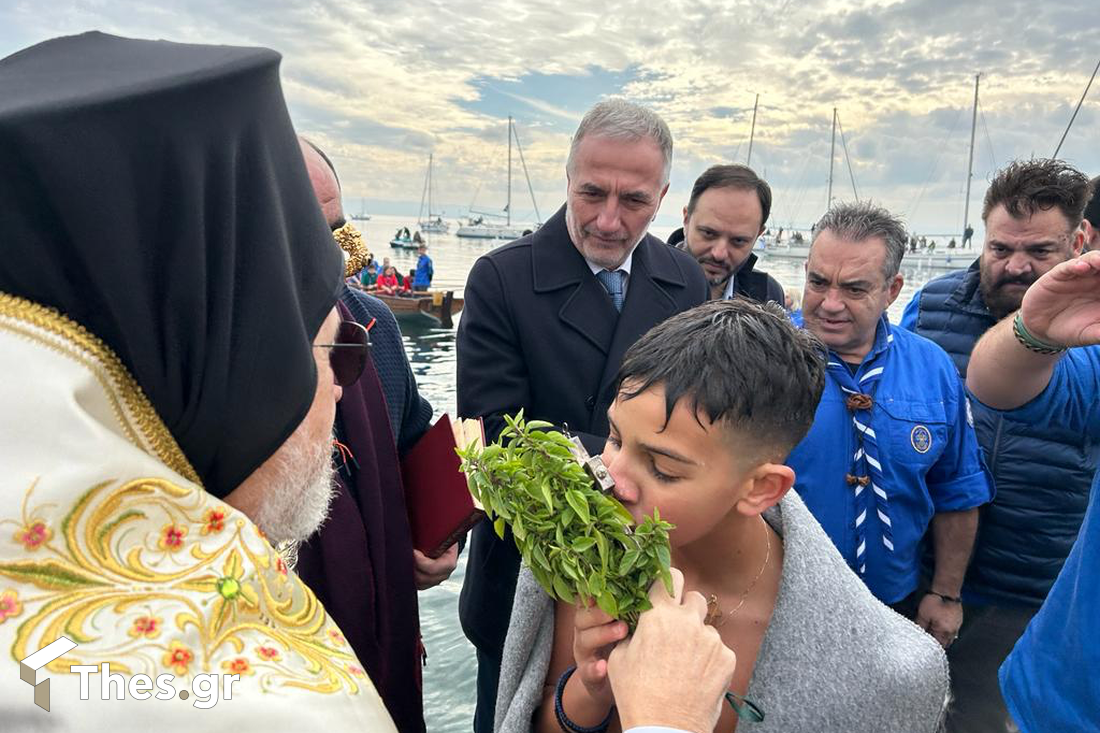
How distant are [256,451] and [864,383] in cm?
269

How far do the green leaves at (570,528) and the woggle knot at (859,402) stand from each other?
1746 mm

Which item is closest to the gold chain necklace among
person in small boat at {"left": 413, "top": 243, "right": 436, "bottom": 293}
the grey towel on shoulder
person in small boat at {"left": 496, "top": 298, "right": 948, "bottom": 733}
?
person in small boat at {"left": 496, "top": 298, "right": 948, "bottom": 733}

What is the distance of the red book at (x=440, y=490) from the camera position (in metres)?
2.33

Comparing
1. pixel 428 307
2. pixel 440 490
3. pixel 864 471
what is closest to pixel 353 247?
pixel 440 490

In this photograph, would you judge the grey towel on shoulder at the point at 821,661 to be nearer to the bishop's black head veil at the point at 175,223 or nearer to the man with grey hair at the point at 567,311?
the man with grey hair at the point at 567,311

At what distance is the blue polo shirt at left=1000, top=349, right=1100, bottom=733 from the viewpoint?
1.85 m

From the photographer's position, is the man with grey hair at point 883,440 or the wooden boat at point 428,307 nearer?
the man with grey hair at point 883,440

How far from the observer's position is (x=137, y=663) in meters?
0.90

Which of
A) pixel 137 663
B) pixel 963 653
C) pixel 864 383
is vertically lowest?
pixel 963 653

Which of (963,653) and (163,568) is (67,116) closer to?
(163,568)

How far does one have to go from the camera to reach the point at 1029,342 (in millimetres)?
2465

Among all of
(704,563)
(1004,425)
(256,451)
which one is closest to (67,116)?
(256,451)

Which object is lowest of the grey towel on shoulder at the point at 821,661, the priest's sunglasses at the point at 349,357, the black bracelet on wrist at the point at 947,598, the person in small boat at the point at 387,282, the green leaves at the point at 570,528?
the person in small boat at the point at 387,282

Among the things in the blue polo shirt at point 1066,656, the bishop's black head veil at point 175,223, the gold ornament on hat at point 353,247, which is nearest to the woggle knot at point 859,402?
the blue polo shirt at point 1066,656
